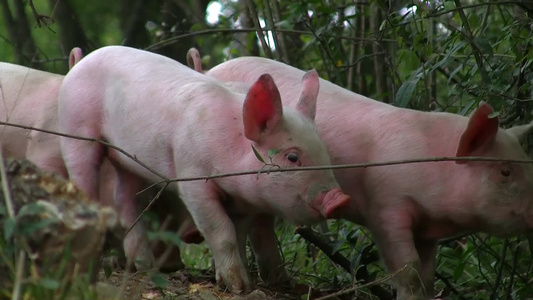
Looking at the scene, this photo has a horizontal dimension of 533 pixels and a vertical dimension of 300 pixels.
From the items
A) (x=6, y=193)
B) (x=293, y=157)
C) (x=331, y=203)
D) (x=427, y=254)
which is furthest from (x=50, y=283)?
(x=427, y=254)

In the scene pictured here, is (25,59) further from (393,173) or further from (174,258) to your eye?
(393,173)

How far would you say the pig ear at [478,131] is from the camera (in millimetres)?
4688

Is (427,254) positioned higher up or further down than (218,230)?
further down

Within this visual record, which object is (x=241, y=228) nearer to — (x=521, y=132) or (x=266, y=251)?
(x=266, y=251)

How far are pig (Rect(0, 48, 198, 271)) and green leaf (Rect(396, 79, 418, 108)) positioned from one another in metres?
1.37

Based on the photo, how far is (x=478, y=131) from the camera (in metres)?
4.75

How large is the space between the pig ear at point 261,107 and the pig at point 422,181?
0.58 meters

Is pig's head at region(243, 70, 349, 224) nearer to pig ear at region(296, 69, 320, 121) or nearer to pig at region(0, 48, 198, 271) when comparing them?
pig ear at region(296, 69, 320, 121)

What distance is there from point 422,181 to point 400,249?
0.35 meters

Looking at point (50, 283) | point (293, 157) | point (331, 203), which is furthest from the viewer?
point (293, 157)

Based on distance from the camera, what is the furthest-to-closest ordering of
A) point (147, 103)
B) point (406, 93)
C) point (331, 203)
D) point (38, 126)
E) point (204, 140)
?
point (38, 126) → point (147, 103) → point (406, 93) → point (204, 140) → point (331, 203)

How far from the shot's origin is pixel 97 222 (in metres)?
3.06

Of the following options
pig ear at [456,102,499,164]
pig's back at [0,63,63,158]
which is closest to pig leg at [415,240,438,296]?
pig ear at [456,102,499,164]

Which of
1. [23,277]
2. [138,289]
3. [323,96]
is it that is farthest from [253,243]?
[23,277]
